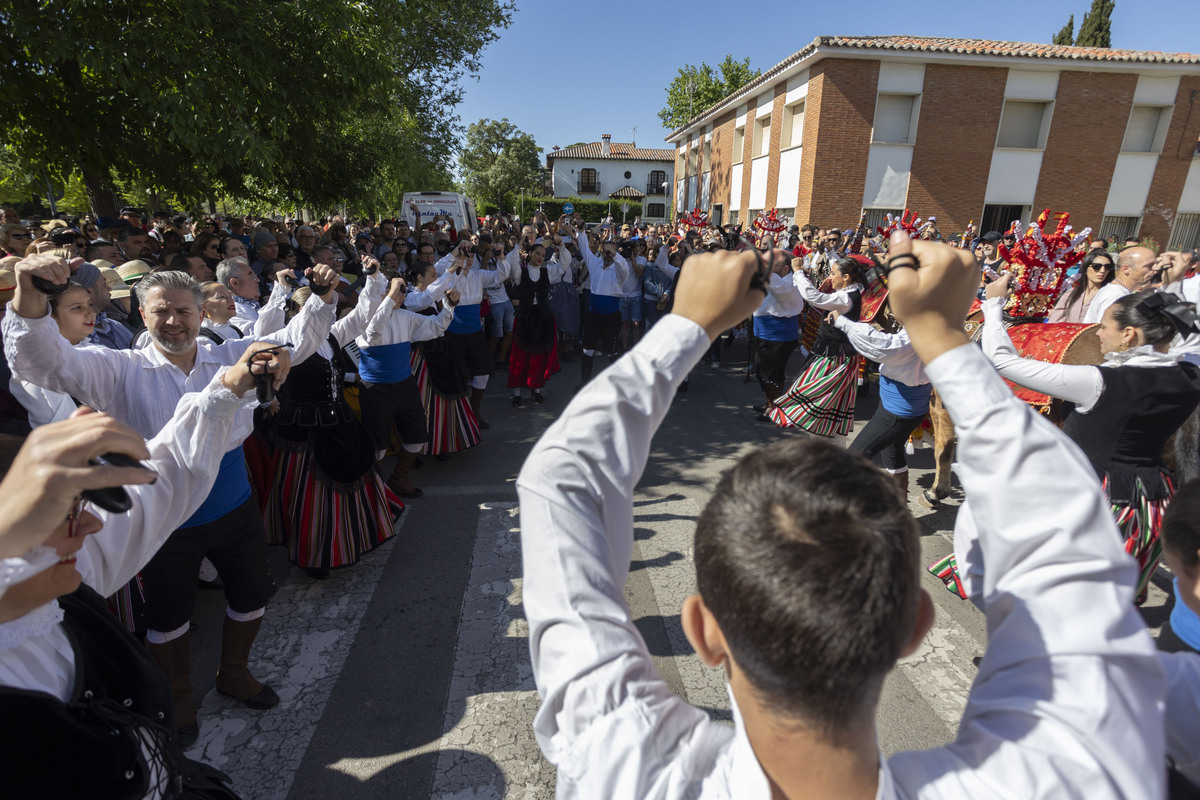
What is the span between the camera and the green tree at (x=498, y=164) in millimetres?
48781

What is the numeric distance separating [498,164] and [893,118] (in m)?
38.6

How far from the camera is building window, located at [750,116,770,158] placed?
20.8 meters

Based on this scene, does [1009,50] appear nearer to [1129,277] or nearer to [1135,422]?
[1129,277]

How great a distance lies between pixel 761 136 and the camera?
69.5 ft

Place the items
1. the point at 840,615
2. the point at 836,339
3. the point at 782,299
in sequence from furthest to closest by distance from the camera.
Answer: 1. the point at 782,299
2. the point at 836,339
3. the point at 840,615

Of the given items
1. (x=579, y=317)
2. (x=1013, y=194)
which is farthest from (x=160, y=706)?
(x=1013, y=194)

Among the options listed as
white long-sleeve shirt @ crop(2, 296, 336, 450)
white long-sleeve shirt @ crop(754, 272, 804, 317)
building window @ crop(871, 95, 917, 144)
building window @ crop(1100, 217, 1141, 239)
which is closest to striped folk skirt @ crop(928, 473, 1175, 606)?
white long-sleeve shirt @ crop(754, 272, 804, 317)

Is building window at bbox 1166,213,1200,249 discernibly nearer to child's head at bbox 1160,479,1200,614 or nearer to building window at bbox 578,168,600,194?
child's head at bbox 1160,479,1200,614

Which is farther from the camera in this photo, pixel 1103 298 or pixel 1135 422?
pixel 1103 298

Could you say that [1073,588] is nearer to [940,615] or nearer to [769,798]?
[769,798]

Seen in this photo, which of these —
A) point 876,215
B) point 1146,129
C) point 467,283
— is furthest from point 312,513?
point 1146,129

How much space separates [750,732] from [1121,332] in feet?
9.56

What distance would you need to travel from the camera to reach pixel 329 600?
345cm

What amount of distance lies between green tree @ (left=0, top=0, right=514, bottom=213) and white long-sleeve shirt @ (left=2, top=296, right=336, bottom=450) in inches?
177
